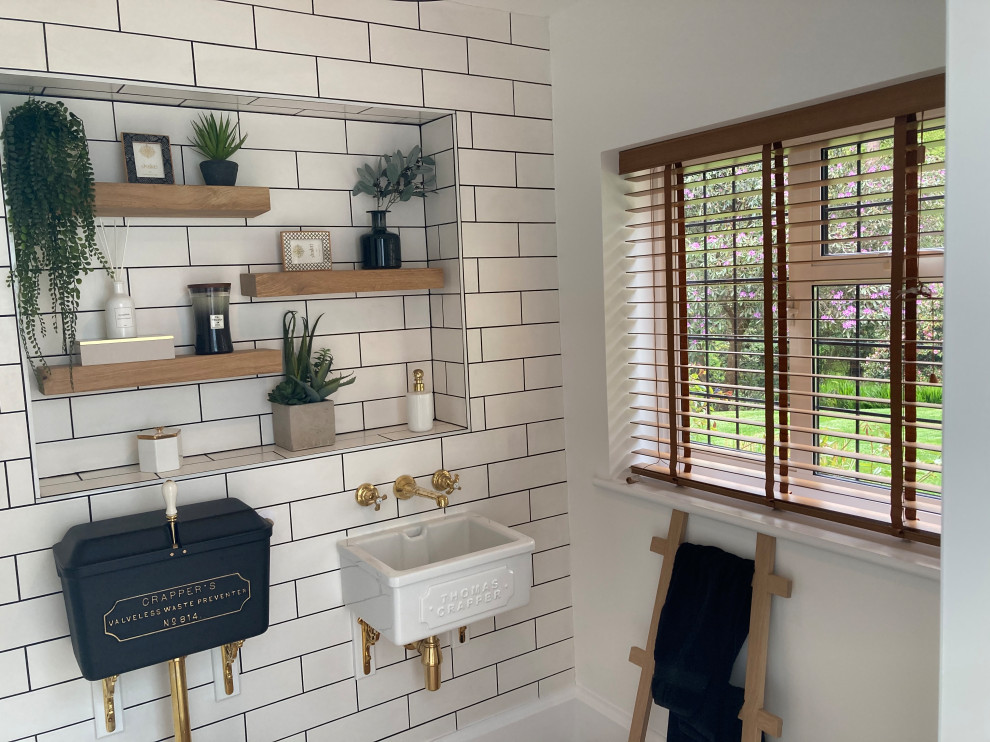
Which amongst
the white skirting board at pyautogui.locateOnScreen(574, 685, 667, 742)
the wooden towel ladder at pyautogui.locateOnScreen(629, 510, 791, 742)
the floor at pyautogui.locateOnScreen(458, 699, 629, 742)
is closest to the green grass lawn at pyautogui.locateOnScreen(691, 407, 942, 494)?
the wooden towel ladder at pyautogui.locateOnScreen(629, 510, 791, 742)

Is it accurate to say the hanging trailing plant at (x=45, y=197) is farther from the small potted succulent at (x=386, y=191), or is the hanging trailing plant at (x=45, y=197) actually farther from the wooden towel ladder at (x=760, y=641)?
the wooden towel ladder at (x=760, y=641)

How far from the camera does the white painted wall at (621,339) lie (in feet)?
6.33

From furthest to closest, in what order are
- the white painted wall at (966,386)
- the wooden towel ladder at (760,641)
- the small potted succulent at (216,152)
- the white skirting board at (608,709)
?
the white skirting board at (608,709) → the small potted succulent at (216,152) → the wooden towel ladder at (760,641) → the white painted wall at (966,386)

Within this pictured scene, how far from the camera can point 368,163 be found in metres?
2.71

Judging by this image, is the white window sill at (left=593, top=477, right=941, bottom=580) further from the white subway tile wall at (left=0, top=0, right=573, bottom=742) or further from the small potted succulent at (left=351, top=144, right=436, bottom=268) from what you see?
the small potted succulent at (left=351, top=144, right=436, bottom=268)

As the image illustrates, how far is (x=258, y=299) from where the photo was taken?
2.56 meters

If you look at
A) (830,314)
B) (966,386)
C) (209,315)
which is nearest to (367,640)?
(209,315)

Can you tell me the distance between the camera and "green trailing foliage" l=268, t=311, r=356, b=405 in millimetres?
2516

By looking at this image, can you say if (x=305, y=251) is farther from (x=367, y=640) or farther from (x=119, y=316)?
(x=367, y=640)

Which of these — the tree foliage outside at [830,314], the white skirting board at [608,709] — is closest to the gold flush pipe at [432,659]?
the white skirting board at [608,709]

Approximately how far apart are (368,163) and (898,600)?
2012mm

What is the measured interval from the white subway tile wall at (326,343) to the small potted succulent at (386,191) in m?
0.08

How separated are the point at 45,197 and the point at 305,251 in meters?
0.76

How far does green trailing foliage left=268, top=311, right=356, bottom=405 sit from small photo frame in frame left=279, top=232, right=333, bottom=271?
163 millimetres
